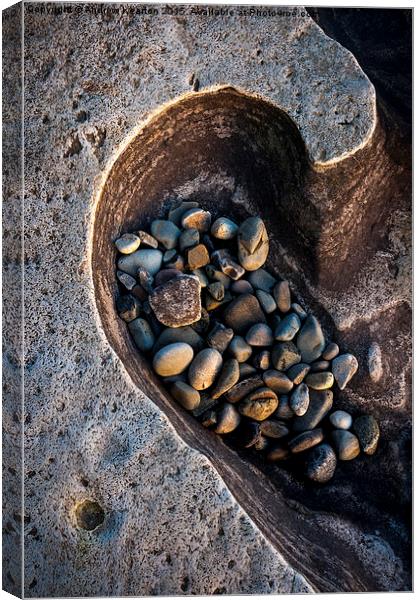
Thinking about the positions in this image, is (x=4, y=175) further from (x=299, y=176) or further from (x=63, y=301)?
(x=299, y=176)

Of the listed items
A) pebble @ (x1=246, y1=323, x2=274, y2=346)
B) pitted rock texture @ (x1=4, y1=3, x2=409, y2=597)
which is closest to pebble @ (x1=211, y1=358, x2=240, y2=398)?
pebble @ (x1=246, y1=323, x2=274, y2=346)

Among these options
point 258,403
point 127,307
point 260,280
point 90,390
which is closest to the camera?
point 90,390

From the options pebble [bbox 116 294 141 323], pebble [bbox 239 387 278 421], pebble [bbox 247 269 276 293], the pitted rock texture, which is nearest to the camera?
the pitted rock texture

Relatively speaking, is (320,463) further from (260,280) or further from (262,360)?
(260,280)

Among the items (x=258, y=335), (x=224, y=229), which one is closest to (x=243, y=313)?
(x=258, y=335)

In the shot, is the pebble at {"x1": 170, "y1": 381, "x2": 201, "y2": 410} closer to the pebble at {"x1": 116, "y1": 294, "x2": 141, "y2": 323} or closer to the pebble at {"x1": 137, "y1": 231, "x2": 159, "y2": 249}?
the pebble at {"x1": 116, "y1": 294, "x2": 141, "y2": 323}

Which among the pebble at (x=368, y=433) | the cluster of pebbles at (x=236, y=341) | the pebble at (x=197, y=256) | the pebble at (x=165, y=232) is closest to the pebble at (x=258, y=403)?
the cluster of pebbles at (x=236, y=341)

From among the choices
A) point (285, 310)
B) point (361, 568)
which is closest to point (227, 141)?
point (285, 310)
